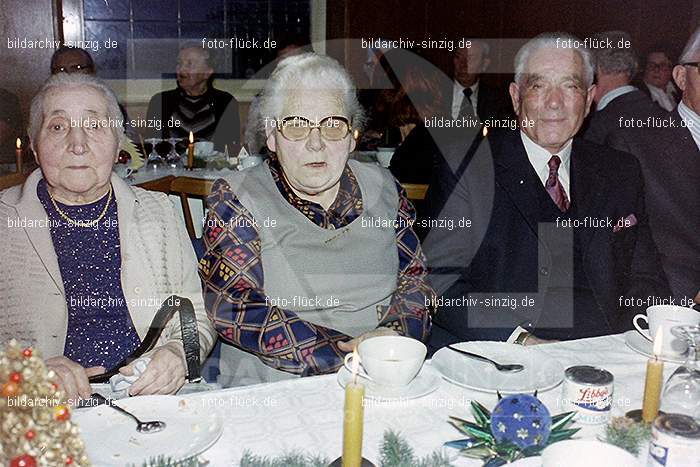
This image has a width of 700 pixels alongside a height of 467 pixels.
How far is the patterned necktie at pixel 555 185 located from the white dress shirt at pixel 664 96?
158 inches

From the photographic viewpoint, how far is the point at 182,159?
185 inches

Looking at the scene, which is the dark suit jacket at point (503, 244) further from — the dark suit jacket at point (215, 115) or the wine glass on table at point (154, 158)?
the dark suit jacket at point (215, 115)

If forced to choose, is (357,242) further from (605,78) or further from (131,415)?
(605,78)

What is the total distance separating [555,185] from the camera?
7.73ft

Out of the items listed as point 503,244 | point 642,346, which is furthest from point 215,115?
point 642,346

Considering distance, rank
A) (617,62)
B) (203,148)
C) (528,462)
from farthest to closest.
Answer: (203,148) < (617,62) < (528,462)

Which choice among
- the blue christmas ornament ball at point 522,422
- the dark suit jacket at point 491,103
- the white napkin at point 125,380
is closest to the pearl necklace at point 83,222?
the white napkin at point 125,380

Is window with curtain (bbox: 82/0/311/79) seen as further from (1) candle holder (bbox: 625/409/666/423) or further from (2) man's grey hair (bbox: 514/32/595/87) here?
(1) candle holder (bbox: 625/409/666/423)

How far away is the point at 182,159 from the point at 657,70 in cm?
397

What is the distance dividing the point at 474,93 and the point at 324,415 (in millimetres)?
5242

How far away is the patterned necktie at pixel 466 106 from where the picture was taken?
19.6ft

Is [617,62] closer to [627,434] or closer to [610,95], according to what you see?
[610,95]

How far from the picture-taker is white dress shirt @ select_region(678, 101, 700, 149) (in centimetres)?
285

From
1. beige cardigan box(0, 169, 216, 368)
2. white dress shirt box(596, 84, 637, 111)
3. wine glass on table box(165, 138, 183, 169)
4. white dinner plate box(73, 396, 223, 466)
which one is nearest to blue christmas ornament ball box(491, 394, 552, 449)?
white dinner plate box(73, 396, 223, 466)
